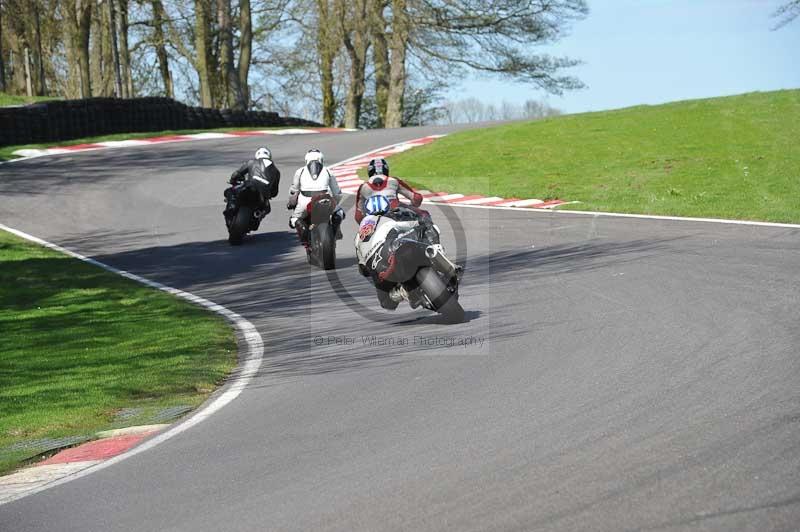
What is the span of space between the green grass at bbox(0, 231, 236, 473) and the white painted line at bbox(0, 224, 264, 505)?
15 centimetres

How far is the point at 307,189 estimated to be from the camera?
A: 14539 millimetres

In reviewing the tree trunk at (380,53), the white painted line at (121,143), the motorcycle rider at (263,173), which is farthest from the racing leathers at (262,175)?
the tree trunk at (380,53)

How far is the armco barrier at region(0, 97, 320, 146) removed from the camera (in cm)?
2897

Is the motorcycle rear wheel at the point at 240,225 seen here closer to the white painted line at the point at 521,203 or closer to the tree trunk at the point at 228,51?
the white painted line at the point at 521,203

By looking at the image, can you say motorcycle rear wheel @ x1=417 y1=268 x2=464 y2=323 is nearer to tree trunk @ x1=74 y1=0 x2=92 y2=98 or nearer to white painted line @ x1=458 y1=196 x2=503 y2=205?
white painted line @ x1=458 y1=196 x2=503 y2=205

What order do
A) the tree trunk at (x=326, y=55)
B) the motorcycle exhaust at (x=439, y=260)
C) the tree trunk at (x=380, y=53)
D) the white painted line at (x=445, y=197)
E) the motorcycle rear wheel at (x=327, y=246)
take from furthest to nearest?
the tree trunk at (x=326, y=55) < the tree trunk at (x=380, y=53) < the white painted line at (x=445, y=197) < the motorcycle rear wheel at (x=327, y=246) < the motorcycle exhaust at (x=439, y=260)

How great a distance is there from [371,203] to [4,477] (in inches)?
198

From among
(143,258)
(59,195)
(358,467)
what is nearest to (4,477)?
(358,467)

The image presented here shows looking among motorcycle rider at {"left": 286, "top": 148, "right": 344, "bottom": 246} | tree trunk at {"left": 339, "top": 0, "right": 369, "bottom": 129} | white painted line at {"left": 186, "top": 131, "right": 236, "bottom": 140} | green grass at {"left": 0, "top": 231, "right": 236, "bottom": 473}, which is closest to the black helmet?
green grass at {"left": 0, "top": 231, "right": 236, "bottom": 473}

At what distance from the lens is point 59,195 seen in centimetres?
2220

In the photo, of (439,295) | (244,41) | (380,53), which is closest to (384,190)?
(439,295)

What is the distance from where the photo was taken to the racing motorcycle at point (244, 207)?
54.3 ft

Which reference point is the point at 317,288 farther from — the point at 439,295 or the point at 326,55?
the point at 326,55

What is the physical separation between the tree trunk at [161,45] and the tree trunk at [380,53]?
9.89 metres
